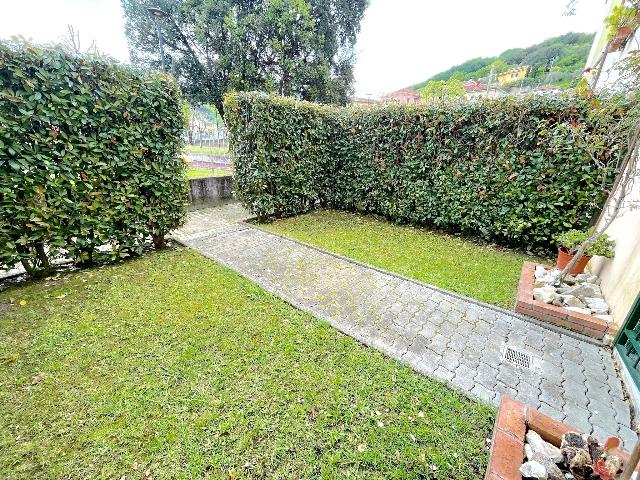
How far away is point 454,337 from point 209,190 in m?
7.81

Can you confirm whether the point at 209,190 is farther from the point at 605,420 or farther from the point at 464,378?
the point at 605,420

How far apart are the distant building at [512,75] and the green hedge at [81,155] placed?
1552cm

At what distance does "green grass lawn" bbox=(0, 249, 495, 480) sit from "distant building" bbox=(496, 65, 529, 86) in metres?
15.9

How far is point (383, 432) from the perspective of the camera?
6.20 ft

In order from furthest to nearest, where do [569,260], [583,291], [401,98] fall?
1. [401,98]
2. [569,260]
3. [583,291]

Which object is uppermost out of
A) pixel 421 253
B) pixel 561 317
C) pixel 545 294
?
pixel 545 294

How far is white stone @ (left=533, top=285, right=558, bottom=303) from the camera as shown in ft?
10.8

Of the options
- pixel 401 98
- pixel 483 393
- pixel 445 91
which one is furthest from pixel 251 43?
pixel 483 393

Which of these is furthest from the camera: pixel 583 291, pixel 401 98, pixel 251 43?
pixel 251 43

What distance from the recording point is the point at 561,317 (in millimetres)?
3094

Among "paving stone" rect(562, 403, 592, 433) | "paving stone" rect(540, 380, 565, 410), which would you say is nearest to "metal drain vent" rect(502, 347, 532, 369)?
"paving stone" rect(540, 380, 565, 410)

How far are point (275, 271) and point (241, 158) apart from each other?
3.42 m

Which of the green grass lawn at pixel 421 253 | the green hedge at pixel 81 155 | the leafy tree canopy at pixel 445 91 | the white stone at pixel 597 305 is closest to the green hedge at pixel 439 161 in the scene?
the green grass lawn at pixel 421 253

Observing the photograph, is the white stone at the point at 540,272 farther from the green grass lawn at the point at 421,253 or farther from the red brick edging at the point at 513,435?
the red brick edging at the point at 513,435
